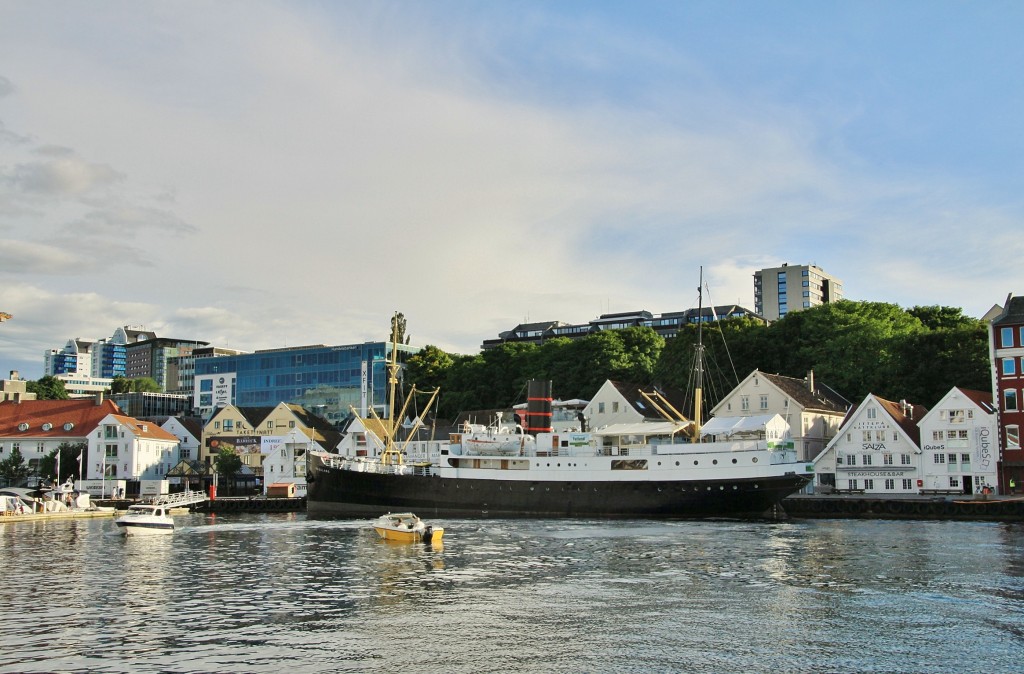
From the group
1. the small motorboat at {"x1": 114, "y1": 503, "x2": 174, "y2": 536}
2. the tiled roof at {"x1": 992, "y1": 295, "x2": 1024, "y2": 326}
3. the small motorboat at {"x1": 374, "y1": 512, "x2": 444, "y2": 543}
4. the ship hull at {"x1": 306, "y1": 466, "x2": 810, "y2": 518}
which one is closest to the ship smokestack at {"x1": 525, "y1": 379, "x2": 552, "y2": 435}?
the ship hull at {"x1": 306, "y1": 466, "x2": 810, "y2": 518}

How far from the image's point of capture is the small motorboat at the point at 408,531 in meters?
45.8

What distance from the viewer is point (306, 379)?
444 feet

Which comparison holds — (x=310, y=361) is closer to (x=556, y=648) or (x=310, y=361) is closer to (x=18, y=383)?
(x=18, y=383)

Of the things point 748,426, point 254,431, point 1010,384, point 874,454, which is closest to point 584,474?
point 748,426

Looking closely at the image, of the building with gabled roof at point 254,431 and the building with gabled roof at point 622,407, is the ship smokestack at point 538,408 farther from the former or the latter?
the building with gabled roof at point 254,431

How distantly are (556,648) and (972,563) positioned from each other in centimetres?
2062

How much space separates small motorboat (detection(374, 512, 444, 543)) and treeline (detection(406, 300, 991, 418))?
117 ft

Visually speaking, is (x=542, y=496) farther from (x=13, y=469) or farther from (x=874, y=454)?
(x=13, y=469)

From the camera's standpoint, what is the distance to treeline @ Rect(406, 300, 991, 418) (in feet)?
257

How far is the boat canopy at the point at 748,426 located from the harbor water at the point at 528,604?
18.1 m

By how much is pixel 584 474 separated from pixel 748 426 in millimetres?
12198

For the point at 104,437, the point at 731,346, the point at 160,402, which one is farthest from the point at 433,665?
the point at 160,402

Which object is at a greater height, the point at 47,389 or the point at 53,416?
the point at 47,389

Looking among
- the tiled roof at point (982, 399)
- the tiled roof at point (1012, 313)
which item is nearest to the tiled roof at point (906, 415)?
the tiled roof at point (982, 399)
